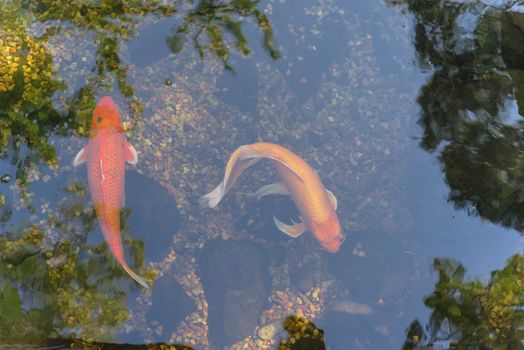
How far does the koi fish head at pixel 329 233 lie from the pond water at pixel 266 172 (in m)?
0.13

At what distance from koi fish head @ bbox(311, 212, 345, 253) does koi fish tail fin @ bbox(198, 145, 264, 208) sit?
0.78 meters

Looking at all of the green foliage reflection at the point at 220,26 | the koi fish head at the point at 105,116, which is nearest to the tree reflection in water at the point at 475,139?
the green foliage reflection at the point at 220,26

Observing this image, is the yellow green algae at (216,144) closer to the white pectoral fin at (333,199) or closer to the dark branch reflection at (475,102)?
the white pectoral fin at (333,199)

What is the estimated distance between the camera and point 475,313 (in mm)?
3674

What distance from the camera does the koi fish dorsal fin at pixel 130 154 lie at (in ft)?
13.5

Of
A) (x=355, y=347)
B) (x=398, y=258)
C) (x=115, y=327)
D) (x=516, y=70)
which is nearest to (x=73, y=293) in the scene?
(x=115, y=327)

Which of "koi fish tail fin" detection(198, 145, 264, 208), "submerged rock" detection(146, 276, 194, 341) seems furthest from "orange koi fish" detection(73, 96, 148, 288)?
"koi fish tail fin" detection(198, 145, 264, 208)

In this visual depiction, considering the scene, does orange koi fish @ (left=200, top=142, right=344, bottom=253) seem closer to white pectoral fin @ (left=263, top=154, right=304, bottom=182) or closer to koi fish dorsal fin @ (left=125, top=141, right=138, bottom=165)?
white pectoral fin @ (left=263, top=154, right=304, bottom=182)

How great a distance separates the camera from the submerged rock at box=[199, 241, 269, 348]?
3.79m

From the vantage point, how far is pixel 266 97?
4.63 metres

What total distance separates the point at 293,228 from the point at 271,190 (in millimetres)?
397

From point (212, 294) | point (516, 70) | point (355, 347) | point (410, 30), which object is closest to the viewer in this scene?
point (355, 347)

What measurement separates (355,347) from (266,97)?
2.38 metres

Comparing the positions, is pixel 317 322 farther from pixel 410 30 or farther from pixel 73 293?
pixel 410 30
